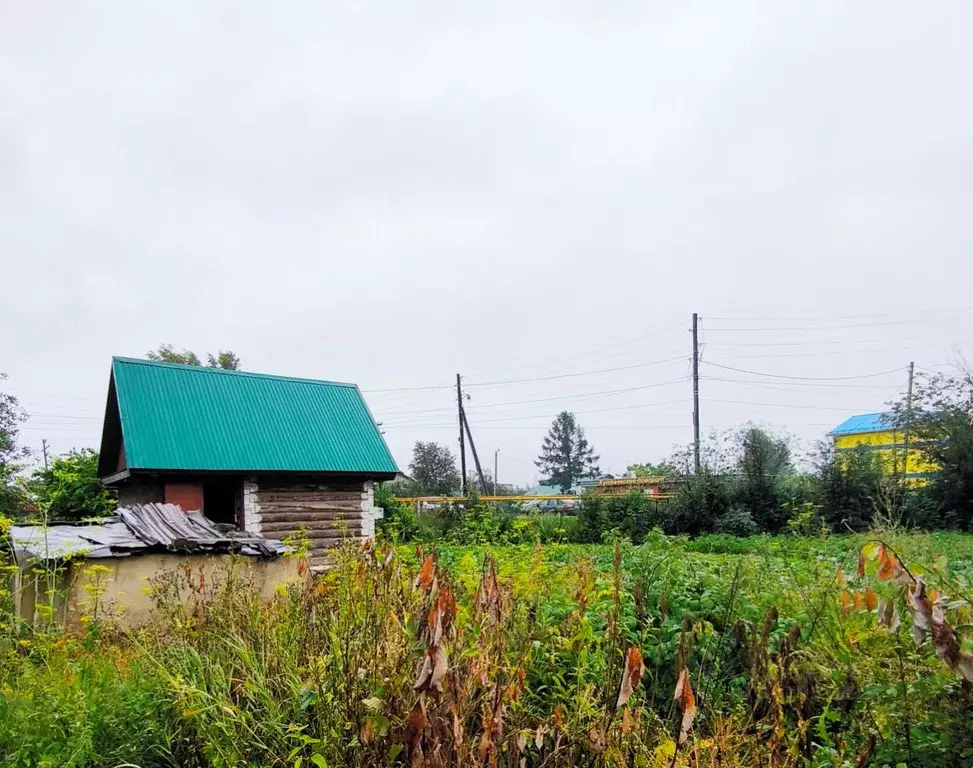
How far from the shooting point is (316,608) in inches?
119

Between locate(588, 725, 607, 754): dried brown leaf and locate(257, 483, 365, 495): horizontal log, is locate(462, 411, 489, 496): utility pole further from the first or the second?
locate(588, 725, 607, 754): dried brown leaf

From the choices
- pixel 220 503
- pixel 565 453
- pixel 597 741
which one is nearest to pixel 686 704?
pixel 597 741

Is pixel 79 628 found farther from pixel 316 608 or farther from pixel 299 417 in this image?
pixel 299 417

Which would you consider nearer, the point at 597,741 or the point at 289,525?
the point at 597,741

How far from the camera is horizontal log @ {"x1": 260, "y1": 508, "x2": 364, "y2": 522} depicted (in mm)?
13695

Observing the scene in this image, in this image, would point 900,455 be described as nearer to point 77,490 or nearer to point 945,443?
point 945,443

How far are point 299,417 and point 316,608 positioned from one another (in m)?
12.6

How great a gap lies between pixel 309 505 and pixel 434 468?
35587mm

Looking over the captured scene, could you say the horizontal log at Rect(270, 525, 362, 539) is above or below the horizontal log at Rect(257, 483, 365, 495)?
below

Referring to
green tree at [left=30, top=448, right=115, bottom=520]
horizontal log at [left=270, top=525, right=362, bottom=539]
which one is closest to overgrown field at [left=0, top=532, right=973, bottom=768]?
horizontal log at [left=270, top=525, right=362, bottom=539]


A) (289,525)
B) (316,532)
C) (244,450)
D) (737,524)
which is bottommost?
(737,524)

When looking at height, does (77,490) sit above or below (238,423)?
below

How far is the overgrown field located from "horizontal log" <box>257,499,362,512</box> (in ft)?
32.7

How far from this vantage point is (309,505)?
46.9 ft
